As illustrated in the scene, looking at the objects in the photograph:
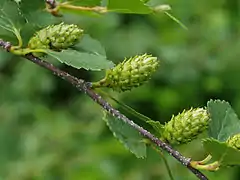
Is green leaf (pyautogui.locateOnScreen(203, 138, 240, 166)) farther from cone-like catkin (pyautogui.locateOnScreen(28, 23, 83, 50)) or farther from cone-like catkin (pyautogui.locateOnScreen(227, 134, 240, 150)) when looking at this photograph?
cone-like catkin (pyautogui.locateOnScreen(28, 23, 83, 50))

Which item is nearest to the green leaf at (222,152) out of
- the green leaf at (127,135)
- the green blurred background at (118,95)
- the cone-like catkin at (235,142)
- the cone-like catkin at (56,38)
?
the cone-like catkin at (235,142)

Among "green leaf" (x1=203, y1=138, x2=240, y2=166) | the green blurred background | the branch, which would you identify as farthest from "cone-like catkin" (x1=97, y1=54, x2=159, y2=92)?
the green blurred background

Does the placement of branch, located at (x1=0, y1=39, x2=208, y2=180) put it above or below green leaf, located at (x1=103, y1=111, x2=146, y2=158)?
above

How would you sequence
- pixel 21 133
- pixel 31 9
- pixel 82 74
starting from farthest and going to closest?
pixel 82 74 → pixel 21 133 → pixel 31 9

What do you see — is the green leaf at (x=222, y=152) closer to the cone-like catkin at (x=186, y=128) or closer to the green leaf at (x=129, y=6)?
the cone-like catkin at (x=186, y=128)

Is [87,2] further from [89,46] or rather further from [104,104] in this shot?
[104,104]

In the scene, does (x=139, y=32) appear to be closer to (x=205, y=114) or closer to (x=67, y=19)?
(x=67, y=19)

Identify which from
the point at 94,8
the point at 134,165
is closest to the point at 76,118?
the point at 134,165
